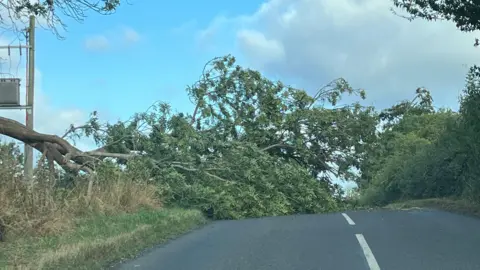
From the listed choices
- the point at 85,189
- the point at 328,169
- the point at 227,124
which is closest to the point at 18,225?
the point at 85,189

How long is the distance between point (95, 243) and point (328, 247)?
4.23 metres

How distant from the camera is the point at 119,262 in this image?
9.70m

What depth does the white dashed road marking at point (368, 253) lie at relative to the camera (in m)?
8.88

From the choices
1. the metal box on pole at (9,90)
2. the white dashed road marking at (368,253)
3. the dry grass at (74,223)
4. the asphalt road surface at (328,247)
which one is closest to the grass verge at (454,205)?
the asphalt road surface at (328,247)

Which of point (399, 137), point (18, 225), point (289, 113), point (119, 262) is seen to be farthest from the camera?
point (399, 137)

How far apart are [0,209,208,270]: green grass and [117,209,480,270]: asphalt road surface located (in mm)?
466

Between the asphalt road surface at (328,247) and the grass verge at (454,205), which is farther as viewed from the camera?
the grass verge at (454,205)

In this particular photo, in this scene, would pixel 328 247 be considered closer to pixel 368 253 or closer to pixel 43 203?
pixel 368 253

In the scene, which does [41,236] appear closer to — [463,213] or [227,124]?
[463,213]

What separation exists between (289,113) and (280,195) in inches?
221

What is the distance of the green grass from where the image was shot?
346 inches

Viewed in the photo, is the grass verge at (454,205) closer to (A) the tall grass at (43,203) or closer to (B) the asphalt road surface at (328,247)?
(B) the asphalt road surface at (328,247)

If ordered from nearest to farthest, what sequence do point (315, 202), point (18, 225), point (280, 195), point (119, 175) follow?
point (18, 225)
point (119, 175)
point (280, 195)
point (315, 202)

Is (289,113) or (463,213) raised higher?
(289,113)
